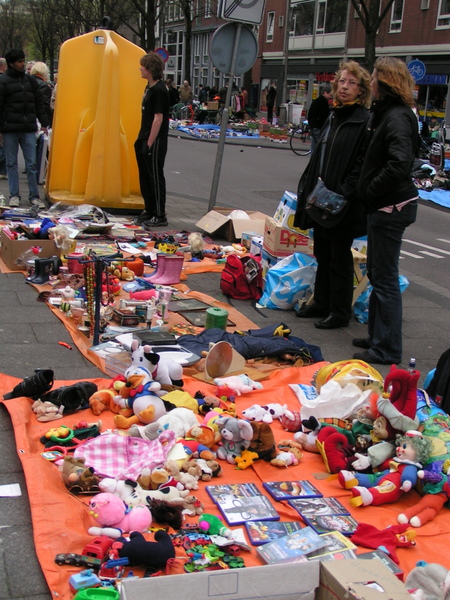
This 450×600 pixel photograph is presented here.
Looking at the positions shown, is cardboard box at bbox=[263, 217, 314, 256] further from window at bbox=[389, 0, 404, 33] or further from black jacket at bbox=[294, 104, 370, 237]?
window at bbox=[389, 0, 404, 33]

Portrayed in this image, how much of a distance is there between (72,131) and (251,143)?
16.1m

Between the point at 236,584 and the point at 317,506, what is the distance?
3.52 ft

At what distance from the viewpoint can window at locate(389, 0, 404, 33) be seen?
3341 centimetres

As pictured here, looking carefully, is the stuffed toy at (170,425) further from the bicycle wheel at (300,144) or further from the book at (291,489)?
the bicycle wheel at (300,144)

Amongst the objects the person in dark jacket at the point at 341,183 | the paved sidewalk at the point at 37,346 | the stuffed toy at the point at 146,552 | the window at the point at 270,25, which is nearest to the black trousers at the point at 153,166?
the paved sidewalk at the point at 37,346

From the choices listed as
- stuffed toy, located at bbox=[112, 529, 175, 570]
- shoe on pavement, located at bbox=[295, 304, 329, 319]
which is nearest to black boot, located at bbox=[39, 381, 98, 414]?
stuffed toy, located at bbox=[112, 529, 175, 570]

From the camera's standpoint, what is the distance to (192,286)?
7.13 meters

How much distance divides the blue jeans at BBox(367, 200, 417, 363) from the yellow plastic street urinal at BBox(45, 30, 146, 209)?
5.54m

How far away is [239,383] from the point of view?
4734 mm

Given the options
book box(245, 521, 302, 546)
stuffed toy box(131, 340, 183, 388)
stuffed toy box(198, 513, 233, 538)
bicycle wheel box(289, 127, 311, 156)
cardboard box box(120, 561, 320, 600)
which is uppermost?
cardboard box box(120, 561, 320, 600)

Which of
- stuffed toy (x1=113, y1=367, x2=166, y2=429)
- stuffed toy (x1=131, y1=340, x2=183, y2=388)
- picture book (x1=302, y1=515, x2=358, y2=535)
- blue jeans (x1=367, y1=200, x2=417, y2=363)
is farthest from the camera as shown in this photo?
blue jeans (x1=367, y1=200, x2=417, y2=363)

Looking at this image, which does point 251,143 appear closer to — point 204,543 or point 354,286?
point 354,286

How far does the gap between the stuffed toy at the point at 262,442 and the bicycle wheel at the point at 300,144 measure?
20248 mm

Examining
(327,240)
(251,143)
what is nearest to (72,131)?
(327,240)
